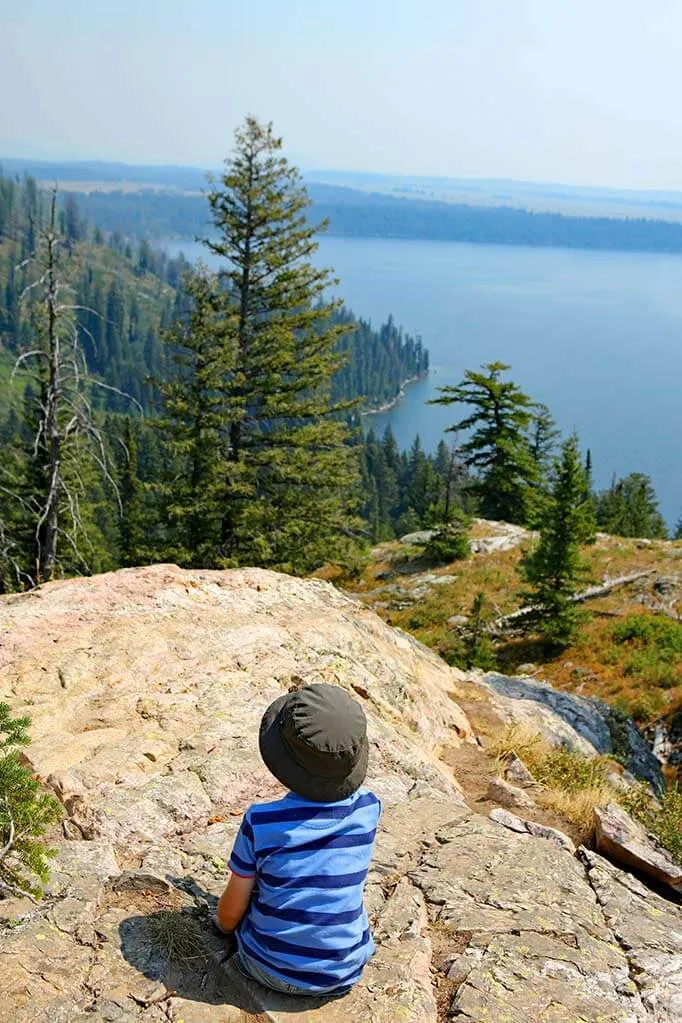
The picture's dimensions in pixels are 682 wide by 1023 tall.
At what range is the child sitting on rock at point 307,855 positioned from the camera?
12.8 feet

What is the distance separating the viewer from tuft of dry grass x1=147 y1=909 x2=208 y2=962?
13.9ft

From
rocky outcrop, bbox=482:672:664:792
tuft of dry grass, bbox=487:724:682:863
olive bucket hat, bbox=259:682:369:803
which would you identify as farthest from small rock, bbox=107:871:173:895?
rocky outcrop, bbox=482:672:664:792

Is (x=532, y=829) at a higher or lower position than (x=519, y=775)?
higher

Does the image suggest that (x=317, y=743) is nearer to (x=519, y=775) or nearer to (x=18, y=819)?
(x=18, y=819)

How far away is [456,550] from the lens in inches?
1176

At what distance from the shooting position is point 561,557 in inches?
841

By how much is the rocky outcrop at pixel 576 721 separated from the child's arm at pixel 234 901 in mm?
7643

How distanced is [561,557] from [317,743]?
1858 cm

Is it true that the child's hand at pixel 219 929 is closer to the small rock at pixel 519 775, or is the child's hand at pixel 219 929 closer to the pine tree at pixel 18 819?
the pine tree at pixel 18 819

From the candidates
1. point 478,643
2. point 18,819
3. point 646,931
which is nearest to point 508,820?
point 646,931

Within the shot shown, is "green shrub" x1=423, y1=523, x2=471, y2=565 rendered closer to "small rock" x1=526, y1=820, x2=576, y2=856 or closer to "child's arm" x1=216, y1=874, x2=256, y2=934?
"small rock" x1=526, y1=820, x2=576, y2=856

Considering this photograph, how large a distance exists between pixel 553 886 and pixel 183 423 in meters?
18.4

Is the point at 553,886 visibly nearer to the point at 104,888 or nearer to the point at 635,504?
the point at 104,888

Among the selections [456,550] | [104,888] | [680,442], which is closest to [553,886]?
[104,888]
